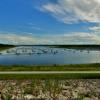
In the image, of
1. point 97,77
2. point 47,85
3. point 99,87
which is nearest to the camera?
point 47,85

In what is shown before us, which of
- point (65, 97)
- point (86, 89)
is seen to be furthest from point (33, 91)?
point (86, 89)

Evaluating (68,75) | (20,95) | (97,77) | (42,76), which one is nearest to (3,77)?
(42,76)

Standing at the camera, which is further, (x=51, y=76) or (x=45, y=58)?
(x=45, y=58)

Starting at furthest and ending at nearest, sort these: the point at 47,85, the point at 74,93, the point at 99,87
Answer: the point at 99,87, the point at 47,85, the point at 74,93

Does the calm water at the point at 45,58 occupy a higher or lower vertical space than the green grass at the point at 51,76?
lower

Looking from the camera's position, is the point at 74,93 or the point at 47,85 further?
the point at 47,85

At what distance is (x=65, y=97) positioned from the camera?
13148 millimetres

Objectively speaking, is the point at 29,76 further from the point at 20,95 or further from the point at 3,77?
the point at 20,95

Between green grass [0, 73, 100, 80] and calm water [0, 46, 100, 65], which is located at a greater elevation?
green grass [0, 73, 100, 80]

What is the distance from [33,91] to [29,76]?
700 cm

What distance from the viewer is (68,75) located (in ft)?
70.4

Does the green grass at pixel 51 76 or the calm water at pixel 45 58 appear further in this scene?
the calm water at pixel 45 58

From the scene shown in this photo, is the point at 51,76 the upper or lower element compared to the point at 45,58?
upper

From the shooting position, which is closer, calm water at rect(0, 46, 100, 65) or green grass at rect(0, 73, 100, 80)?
green grass at rect(0, 73, 100, 80)
